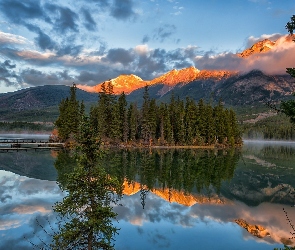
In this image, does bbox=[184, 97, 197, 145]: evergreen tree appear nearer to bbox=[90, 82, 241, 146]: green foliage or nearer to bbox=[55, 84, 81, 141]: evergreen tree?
bbox=[90, 82, 241, 146]: green foliage

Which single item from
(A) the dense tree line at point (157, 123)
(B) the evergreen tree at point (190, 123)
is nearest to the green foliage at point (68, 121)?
(A) the dense tree line at point (157, 123)

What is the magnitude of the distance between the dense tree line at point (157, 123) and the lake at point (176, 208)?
55.7m

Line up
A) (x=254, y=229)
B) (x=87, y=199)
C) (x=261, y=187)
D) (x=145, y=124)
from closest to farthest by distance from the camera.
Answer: (x=87, y=199) → (x=254, y=229) → (x=261, y=187) → (x=145, y=124)

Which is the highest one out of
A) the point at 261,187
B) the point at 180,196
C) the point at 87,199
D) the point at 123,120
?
the point at 123,120

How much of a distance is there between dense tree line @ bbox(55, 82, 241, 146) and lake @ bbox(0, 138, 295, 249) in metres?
55.7

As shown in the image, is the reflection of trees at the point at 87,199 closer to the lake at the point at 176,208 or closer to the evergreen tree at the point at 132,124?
the lake at the point at 176,208

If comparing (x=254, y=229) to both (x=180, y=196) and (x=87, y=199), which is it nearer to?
(x=180, y=196)

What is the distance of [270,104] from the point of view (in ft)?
45.1

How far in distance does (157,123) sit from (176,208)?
289 ft

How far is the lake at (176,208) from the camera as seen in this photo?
2339cm

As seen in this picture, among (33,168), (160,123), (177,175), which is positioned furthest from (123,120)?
(177,175)

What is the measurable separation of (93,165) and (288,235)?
61.3ft

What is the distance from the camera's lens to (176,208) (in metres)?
33.1

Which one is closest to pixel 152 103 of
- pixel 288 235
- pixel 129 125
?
pixel 129 125
